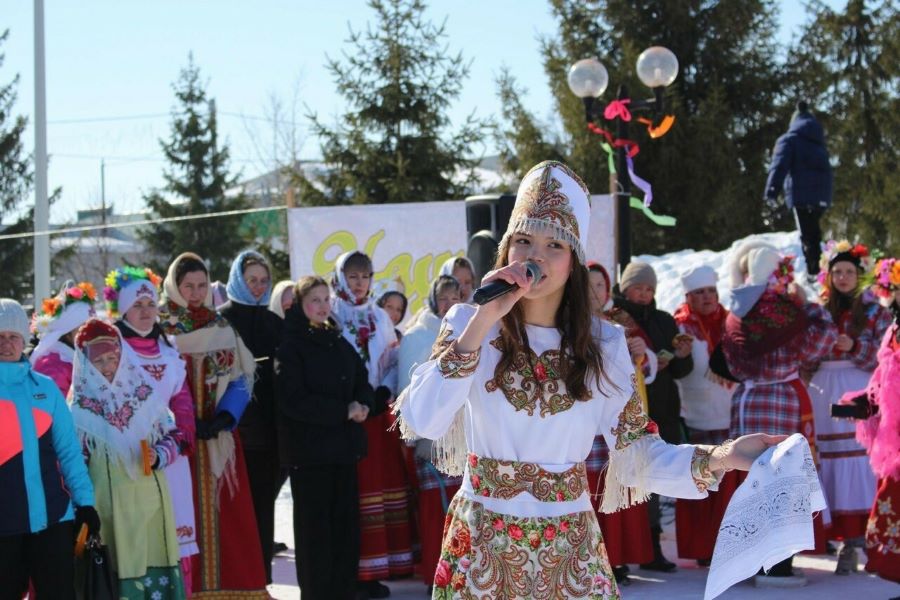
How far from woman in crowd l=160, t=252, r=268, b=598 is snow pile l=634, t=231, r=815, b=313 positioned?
7.85 meters

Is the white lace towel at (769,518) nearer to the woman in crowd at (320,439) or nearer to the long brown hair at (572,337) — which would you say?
the long brown hair at (572,337)

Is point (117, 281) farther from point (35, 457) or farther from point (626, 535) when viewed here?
point (626, 535)

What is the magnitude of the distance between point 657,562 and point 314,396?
2.58m

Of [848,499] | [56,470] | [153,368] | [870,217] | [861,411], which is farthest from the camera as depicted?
[870,217]

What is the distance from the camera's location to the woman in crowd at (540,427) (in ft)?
10.0

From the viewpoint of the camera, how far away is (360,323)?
7090 millimetres

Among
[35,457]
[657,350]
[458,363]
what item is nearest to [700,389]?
[657,350]

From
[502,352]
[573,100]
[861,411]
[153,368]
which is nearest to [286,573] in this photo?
[153,368]

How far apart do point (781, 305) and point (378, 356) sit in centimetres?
243

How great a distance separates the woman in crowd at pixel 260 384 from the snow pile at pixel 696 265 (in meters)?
7.16

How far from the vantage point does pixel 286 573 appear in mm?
7559

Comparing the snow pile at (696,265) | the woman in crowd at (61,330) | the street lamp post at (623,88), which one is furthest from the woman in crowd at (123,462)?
the snow pile at (696,265)

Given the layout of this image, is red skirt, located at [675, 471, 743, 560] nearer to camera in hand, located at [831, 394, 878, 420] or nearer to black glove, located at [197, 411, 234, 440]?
camera in hand, located at [831, 394, 878, 420]

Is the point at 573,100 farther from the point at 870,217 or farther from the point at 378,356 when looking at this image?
the point at 378,356
